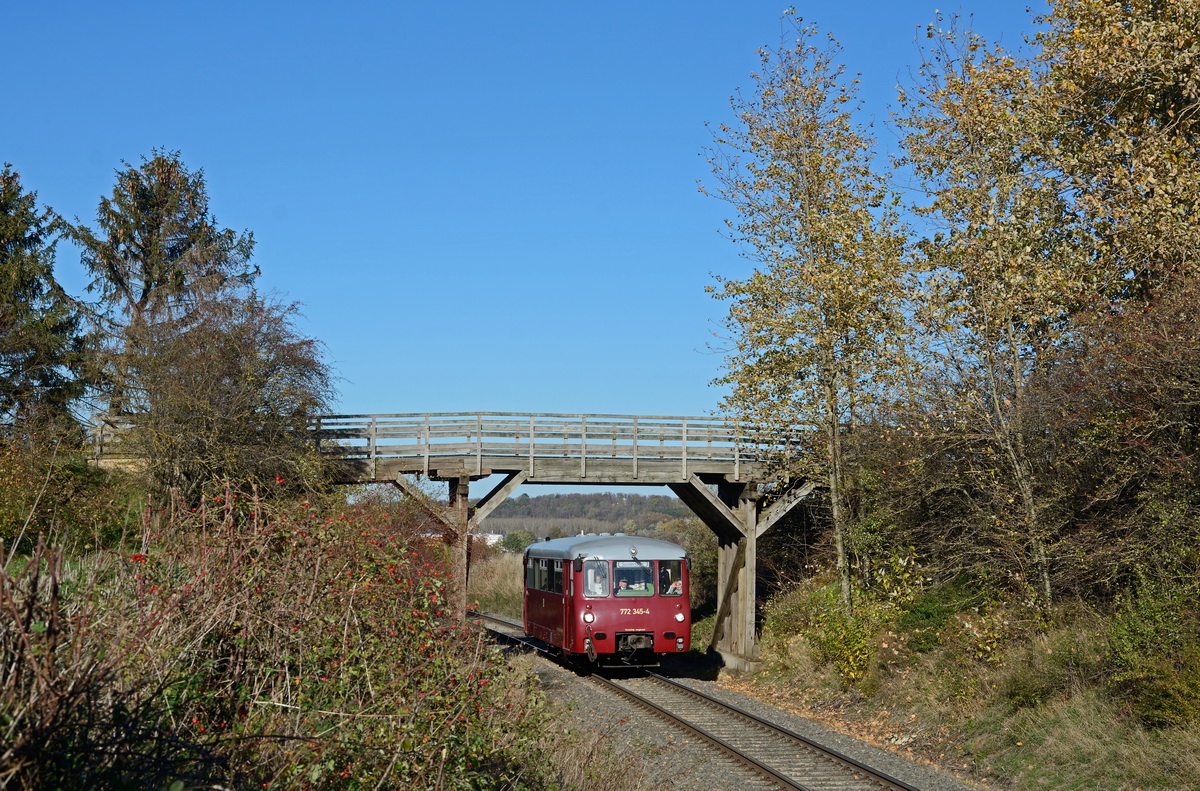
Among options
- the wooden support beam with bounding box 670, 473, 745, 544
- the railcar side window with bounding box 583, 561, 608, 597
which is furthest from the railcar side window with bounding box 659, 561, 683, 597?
the wooden support beam with bounding box 670, 473, 745, 544

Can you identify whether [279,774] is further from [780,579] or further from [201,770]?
[780,579]

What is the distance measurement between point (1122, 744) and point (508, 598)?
28.3 metres

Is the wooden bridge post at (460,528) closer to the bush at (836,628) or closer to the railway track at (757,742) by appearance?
the railway track at (757,742)

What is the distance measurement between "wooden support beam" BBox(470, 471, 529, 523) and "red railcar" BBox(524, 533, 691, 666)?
1.89 m

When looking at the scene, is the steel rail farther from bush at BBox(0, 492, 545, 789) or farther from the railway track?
bush at BBox(0, 492, 545, 789)

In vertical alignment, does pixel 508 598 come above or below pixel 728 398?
below

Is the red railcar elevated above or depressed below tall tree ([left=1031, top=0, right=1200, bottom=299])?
below

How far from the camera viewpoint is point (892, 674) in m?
16.5

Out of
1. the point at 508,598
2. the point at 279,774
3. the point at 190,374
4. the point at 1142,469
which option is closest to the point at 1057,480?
the point at 1142,469

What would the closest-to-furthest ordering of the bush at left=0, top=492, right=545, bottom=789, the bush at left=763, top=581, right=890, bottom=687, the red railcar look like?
the bush at left=0, top=492, right=545, bottom=789, the bush at left=763, top=581, right=890, bottom=687, the red railcar

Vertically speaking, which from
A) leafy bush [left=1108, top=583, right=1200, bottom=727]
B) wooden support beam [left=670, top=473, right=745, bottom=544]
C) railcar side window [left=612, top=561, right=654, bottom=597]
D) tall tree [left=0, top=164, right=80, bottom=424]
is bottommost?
leafy bush [left=1108, top=583, right=1200, bottom=727]

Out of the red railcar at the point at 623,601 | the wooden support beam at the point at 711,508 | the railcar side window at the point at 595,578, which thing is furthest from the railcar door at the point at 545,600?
the wooden support beam at the point at 711,508

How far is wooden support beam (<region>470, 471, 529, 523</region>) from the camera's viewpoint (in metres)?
21.6

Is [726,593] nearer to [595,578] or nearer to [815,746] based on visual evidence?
[595,578]
